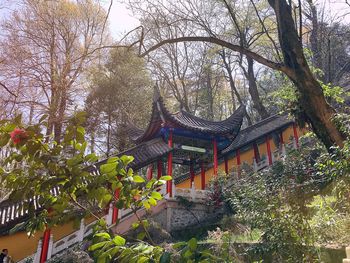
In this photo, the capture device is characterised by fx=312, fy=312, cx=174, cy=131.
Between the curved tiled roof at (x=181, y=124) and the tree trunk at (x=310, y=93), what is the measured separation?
728 centimetres

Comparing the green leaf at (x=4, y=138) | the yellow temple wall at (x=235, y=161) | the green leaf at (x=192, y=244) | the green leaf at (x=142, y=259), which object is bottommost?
the green leaf at (x=142, y=259)

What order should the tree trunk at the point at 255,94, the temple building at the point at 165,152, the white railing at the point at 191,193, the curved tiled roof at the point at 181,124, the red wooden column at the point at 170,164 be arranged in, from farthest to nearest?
the tree trunk at the point at 255,94 < the curved tiled roof at the point at 181,124 < the white railing at the point at 191,193 < the red wooden column at the point at 170,164 < the temple building at the point at 165,152

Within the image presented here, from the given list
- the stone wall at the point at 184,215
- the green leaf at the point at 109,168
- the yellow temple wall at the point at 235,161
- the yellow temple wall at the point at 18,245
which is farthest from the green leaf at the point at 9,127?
the yellow temple wall at the point at 235,161

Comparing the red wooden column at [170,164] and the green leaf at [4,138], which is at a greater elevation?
the red wooden column at [170,164]

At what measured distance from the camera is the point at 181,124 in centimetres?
1166

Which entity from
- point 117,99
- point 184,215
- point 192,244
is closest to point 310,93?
point 192,244

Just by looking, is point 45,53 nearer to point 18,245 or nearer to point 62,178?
point 18,245

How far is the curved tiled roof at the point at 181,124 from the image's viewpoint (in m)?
11.5

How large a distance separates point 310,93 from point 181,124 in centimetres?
755

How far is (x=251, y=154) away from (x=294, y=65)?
14.9 meters

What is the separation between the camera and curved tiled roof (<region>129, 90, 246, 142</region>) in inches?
454

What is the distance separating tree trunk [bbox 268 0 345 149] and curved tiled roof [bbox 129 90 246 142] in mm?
7282

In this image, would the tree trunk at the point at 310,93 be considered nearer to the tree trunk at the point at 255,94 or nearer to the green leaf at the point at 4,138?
the green leaf at the point at 4,138

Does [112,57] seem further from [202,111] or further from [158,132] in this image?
[202,111]
